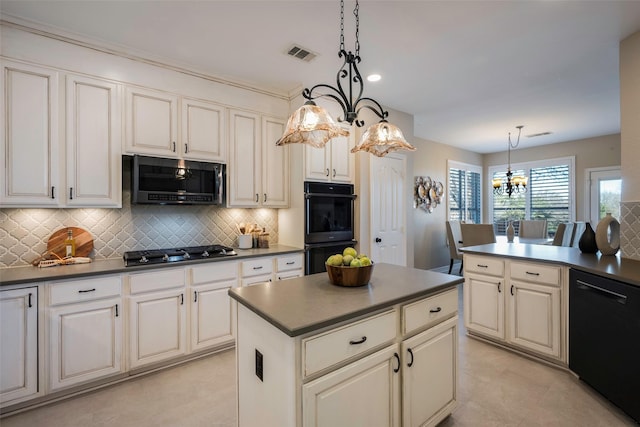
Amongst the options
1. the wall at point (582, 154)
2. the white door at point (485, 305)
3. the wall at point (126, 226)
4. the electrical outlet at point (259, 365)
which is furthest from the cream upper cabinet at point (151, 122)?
the wall at point (582, 154)

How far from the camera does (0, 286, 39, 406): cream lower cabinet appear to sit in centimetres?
193

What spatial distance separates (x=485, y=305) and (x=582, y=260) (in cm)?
90

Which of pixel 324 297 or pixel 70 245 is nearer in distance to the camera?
pixel 324 297

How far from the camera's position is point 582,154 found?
5.95 metres

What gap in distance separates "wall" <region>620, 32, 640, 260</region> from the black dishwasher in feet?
2.17

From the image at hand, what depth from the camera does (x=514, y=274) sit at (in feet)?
8.96

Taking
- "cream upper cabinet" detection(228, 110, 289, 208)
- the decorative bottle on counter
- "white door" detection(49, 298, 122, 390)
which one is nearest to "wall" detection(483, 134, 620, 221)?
"cream upper cabinet" detection(228, 110, 289, 208)

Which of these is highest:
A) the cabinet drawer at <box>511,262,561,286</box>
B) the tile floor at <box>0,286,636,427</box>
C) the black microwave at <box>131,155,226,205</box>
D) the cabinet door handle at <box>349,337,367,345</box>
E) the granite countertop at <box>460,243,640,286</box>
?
the black microwave at <box>131,155,226,205</box>

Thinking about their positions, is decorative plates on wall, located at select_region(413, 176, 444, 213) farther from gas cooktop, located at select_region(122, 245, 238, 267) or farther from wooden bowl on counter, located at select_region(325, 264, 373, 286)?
wooden bowl on counter, located at select_region(325, 264, 373, 286)

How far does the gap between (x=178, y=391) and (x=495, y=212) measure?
7.49 metres

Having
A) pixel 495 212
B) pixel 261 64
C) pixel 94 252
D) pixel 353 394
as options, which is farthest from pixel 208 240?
pixel 495 212

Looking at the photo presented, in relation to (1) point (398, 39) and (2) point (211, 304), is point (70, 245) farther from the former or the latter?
(1) point (398, 39)

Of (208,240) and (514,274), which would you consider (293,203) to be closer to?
(208,240)

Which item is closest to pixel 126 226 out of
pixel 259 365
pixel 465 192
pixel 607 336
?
pixel 259 365
